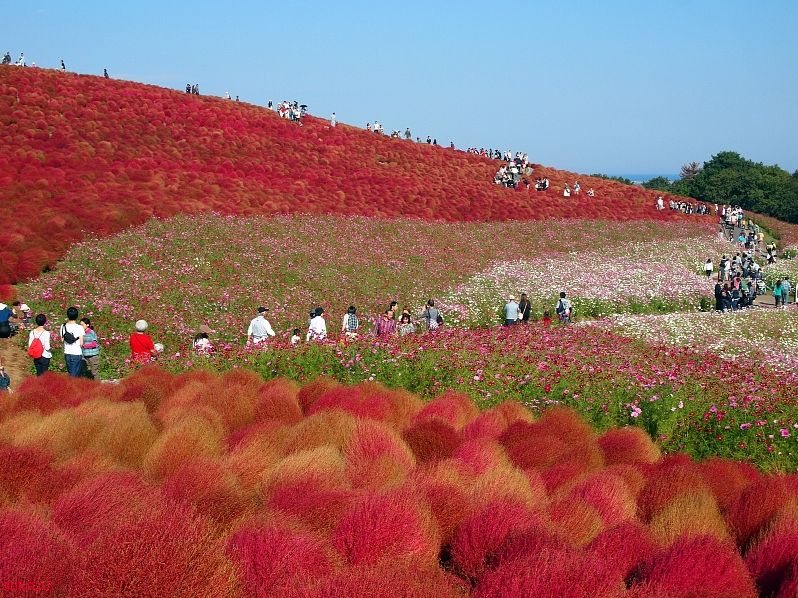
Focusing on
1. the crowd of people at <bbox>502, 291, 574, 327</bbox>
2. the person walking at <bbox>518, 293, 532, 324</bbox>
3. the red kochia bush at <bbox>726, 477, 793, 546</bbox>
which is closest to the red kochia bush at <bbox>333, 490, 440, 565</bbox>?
the red kochia bush at <bbox>726, 477, 793, 546</bbox>

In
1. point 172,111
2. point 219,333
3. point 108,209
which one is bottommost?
point 219,333

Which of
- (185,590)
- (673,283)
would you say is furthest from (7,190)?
(185,590)

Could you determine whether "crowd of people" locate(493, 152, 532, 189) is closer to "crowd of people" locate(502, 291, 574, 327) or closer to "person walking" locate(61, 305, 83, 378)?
"crowd of people" locate(502, 291, 574, 327)

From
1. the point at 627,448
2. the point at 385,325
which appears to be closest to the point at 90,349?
the point at 385,325

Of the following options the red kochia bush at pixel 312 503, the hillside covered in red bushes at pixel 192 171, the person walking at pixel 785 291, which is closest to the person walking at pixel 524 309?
the person walking at pixel 785 291

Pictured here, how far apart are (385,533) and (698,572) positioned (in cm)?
122

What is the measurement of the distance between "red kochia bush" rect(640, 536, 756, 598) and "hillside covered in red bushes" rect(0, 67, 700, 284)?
16.4 metres

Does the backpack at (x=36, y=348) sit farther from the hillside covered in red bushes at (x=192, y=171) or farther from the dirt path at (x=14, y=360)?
the hillside covered in red bushes at (x=192, y=171)

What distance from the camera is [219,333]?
14500 millimetres

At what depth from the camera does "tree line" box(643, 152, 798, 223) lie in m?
58.2

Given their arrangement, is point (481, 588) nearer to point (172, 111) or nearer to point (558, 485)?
point (558, 485)

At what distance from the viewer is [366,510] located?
334 cm

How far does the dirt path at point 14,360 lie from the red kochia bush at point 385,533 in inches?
393

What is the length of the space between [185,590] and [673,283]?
22.3 m
